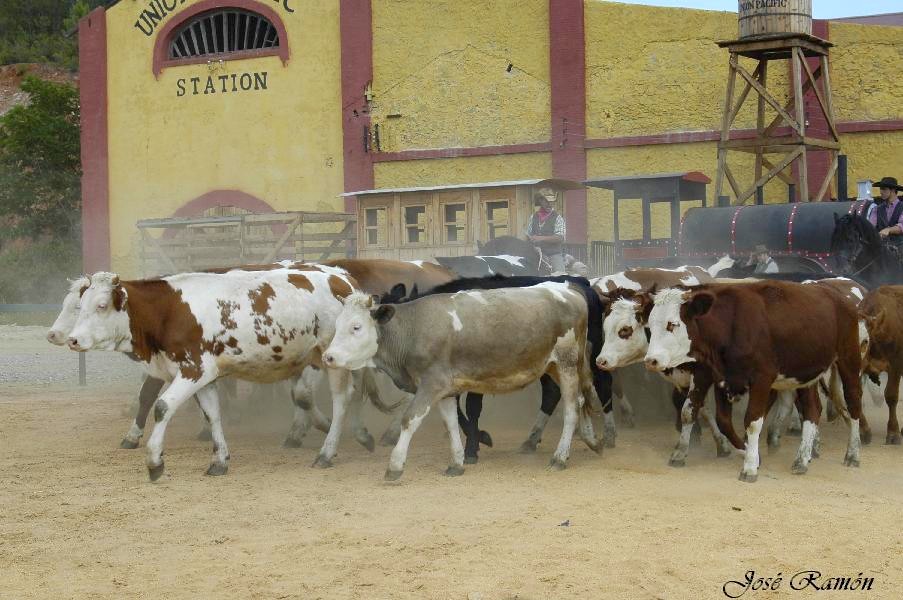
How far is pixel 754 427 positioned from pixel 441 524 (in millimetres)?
2776

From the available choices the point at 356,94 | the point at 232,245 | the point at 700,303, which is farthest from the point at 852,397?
the point at 356,94

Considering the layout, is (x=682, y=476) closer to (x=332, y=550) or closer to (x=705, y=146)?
(x=332, y=550)

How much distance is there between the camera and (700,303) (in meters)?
9.59

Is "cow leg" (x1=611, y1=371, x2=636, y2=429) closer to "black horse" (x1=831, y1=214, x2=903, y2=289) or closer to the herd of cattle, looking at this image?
the herd of cattle

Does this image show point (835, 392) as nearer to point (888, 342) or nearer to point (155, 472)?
point (888, 342)

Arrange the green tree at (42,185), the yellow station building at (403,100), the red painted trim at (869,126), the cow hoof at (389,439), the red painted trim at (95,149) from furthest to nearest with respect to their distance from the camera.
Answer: the green tree at (42,185), the red painted trim at (95,149), the yellow station building at (403,100), the red painted trim at (869,126), the cow hoof at (389,439)

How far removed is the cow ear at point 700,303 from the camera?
31.4 ft

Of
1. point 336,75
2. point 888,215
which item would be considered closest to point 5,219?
point 336,75

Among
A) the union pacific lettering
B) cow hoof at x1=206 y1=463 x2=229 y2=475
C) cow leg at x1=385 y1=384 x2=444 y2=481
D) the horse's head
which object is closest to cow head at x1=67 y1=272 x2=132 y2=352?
cow hoof at x1=206 y1=463 x2=229 y2=475

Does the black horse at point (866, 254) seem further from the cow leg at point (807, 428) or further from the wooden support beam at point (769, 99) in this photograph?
the wooden support beam at point (769, 99)

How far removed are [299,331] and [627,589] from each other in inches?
185

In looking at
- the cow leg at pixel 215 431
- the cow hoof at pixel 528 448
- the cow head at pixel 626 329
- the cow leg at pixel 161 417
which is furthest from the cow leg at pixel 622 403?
the cow leg at pixel 161 417

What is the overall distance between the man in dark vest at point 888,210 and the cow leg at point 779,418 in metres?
5.36

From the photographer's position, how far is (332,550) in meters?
7.40
